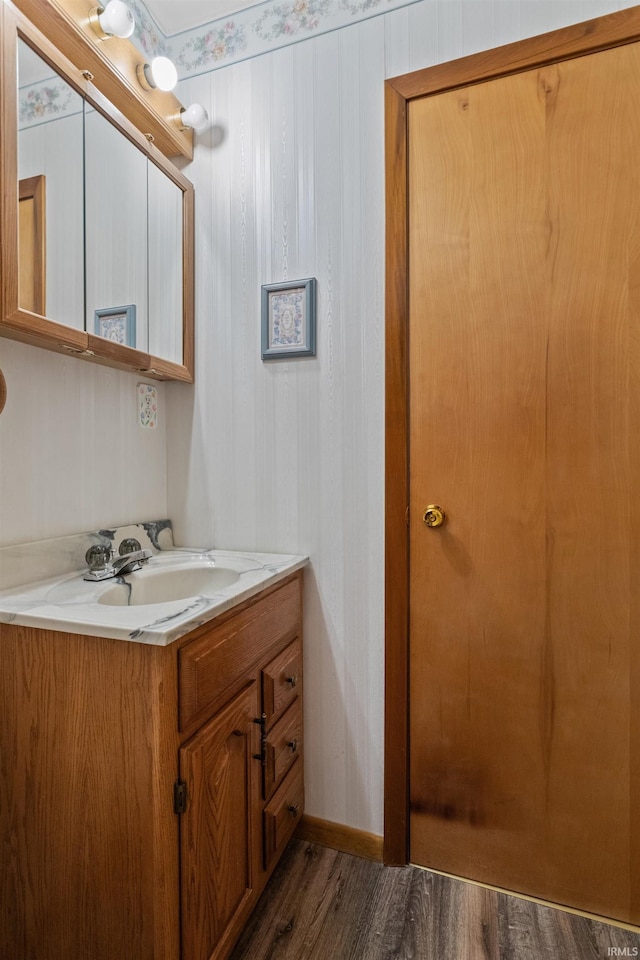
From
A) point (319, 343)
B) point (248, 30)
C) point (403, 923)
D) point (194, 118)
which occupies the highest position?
point (248, 30)

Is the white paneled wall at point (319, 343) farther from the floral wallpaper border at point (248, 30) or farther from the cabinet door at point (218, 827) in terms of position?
the cabinet door at point (218, 827)

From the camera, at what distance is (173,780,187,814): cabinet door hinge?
2.91 feet

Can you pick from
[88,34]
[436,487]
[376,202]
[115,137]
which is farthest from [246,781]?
[88,34]

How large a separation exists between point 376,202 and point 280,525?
100 cm

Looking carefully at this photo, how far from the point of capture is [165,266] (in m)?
1.50

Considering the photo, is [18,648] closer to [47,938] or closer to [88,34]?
[47,938]

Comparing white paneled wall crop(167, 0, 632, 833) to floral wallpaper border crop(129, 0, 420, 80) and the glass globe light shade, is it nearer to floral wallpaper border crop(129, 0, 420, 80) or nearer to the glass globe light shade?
floral wallpaper border crop(129, 0, 420, 80)

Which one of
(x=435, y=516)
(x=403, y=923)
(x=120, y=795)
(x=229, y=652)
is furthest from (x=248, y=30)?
(x=403, y=923)

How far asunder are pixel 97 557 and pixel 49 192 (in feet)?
2.84

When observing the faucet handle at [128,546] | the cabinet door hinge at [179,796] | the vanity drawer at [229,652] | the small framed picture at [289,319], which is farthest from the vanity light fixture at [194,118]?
the cabinet door hinge at [179,796]

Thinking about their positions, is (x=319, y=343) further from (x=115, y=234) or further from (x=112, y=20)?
(x=112, y=20)

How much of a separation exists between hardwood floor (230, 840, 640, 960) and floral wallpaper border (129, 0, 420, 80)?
95.6 inches

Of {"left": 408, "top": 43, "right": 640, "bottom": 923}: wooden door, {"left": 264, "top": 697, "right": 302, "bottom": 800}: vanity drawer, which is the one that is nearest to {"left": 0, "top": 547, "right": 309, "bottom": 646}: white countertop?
{"left": 264, "top": 697, "right": 302, "bottom": 800}: vanity drawer

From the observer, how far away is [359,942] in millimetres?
1137
